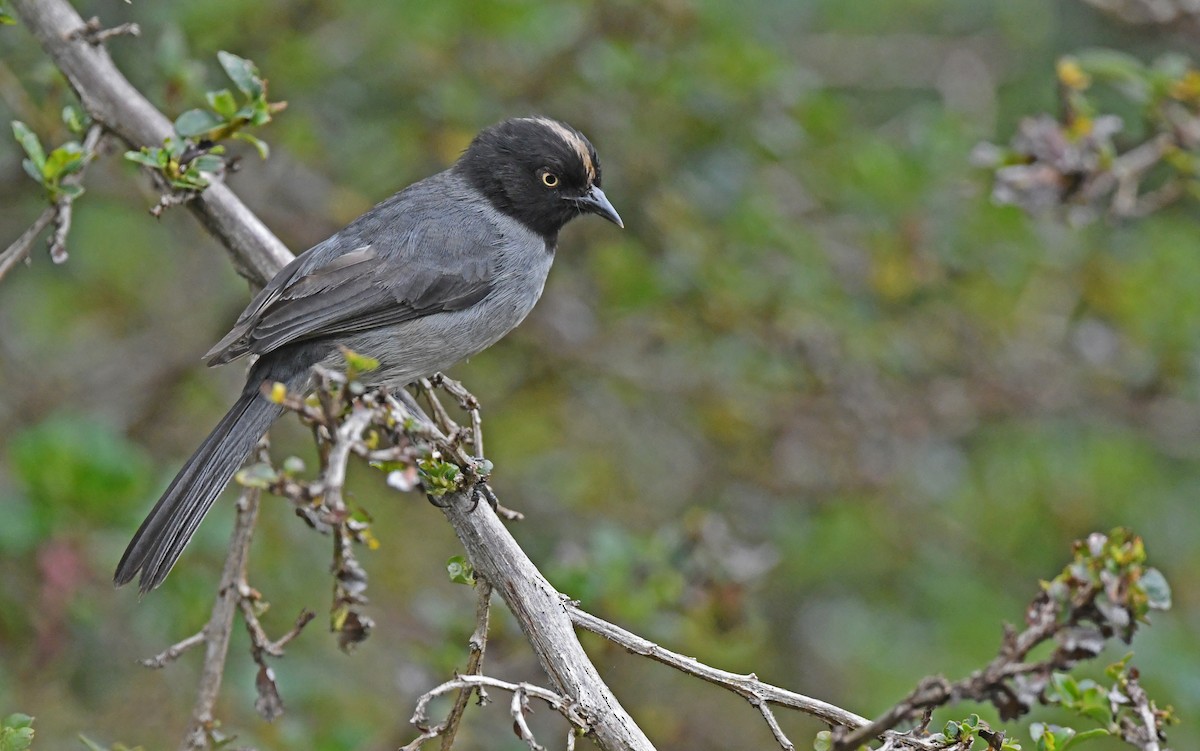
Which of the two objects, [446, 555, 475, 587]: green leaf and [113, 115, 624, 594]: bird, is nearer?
[446, 555, 475, 587]: green leaf

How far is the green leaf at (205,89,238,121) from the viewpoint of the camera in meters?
3.31

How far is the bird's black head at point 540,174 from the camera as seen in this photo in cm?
484

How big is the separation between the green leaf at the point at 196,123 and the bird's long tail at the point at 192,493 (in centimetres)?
84

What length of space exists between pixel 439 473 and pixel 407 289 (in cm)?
168

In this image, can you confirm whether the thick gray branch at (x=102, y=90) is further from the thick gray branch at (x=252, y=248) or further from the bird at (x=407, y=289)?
the bird at (x=407, y=289)

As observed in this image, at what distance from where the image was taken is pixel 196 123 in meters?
3.39

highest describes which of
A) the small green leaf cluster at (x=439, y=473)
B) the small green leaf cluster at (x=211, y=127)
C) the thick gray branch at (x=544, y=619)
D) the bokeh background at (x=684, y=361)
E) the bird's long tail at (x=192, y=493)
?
the small green leaf cluster at (x=211, y=127)

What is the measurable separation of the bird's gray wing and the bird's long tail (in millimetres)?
208

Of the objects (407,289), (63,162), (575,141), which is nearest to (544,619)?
(63,162)

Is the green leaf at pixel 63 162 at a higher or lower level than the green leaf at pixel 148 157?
higher

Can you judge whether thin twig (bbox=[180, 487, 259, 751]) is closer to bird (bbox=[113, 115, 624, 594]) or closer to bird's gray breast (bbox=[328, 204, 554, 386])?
bird (bbox=[113, 115, 624, 594])

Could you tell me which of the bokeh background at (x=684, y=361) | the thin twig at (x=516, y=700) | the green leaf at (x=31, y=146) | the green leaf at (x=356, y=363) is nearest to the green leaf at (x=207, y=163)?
the green leaf at (x=31, y=146)

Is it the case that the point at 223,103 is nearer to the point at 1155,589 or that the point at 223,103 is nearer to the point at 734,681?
the point at 734,681

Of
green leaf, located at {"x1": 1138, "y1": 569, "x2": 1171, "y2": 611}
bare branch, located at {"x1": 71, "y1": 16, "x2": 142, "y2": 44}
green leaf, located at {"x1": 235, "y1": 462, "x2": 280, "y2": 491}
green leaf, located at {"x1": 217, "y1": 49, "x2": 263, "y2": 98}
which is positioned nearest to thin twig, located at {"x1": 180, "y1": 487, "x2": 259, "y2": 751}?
green leaf, located at {"x1": 217, "y1": 49, "x2": 263, "y2": 98}
